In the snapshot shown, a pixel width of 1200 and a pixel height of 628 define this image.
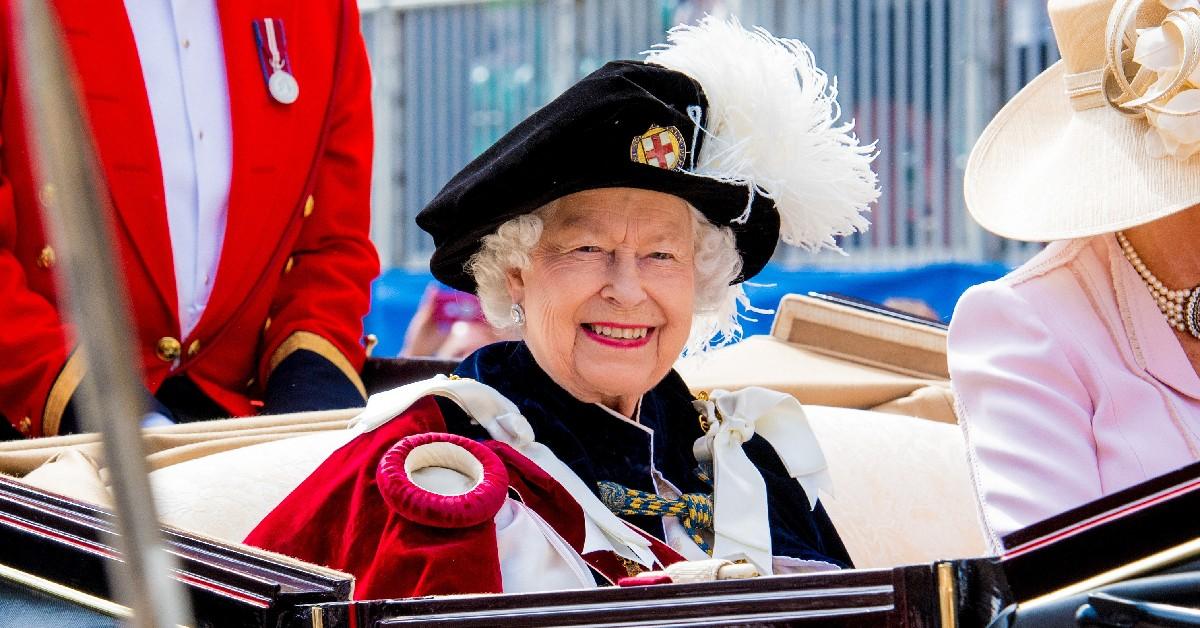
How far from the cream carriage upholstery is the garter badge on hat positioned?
0.58 metres

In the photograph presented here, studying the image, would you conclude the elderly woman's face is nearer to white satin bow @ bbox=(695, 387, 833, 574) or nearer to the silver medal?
white satin bow @ bbox=(695, 387, 833, 574)

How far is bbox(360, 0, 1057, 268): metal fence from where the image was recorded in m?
6.12

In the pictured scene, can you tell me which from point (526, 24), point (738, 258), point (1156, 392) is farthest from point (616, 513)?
point (526, 24)

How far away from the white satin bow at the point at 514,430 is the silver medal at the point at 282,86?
925 millimetres

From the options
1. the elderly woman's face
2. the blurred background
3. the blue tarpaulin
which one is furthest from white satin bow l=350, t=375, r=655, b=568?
the blurred background

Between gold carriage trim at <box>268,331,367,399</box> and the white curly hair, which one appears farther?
gold carriage trim at <box>268,331,367,399</box>

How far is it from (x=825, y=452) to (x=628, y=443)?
27.0 inches

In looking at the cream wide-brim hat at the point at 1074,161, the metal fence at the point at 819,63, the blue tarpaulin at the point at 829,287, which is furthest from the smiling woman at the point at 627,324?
the metal fence at the point at 819,63

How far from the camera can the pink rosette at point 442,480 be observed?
168 cm

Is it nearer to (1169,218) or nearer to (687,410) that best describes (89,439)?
(687,410)

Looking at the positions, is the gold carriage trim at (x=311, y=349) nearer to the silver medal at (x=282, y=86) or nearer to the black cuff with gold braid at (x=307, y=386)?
the black cuff with gold braid at (x=307, y=386)

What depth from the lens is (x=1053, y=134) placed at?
6.02 ft

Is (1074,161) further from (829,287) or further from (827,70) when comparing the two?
(827,70)

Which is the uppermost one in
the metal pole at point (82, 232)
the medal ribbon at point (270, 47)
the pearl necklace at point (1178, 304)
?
the medal ribbon at point (270, 47)
